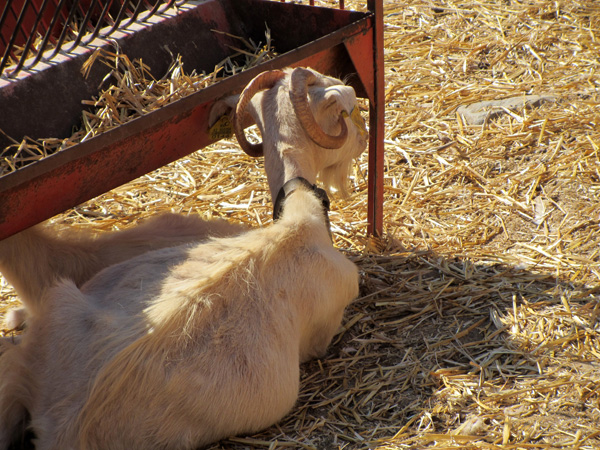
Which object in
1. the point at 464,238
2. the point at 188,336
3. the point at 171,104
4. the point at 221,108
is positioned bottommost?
the point at 464,238

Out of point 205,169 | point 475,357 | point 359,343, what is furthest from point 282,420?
point 205,169

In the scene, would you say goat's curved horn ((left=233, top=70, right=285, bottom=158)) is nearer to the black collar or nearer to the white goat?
the white goat

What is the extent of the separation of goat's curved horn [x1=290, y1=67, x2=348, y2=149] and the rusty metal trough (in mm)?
194

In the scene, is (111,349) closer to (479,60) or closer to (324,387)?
(324,387)

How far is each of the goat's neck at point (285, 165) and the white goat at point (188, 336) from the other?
0.02 m

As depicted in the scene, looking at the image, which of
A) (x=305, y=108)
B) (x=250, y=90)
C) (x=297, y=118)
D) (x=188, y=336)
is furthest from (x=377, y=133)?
(x=188, y=336)

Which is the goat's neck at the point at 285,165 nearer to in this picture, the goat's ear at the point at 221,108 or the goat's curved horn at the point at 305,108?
the goat's curved horn at the point at 305,108

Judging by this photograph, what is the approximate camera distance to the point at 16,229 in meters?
3.13

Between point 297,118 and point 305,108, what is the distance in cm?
17

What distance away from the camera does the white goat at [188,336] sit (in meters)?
2.88

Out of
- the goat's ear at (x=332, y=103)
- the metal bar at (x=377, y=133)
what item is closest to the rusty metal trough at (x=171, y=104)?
the metal bar at (x=377, y=133)

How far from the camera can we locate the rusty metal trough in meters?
3.14

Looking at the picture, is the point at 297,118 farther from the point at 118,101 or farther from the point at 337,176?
the point at 118,101

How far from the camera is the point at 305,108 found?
3.69 metres
